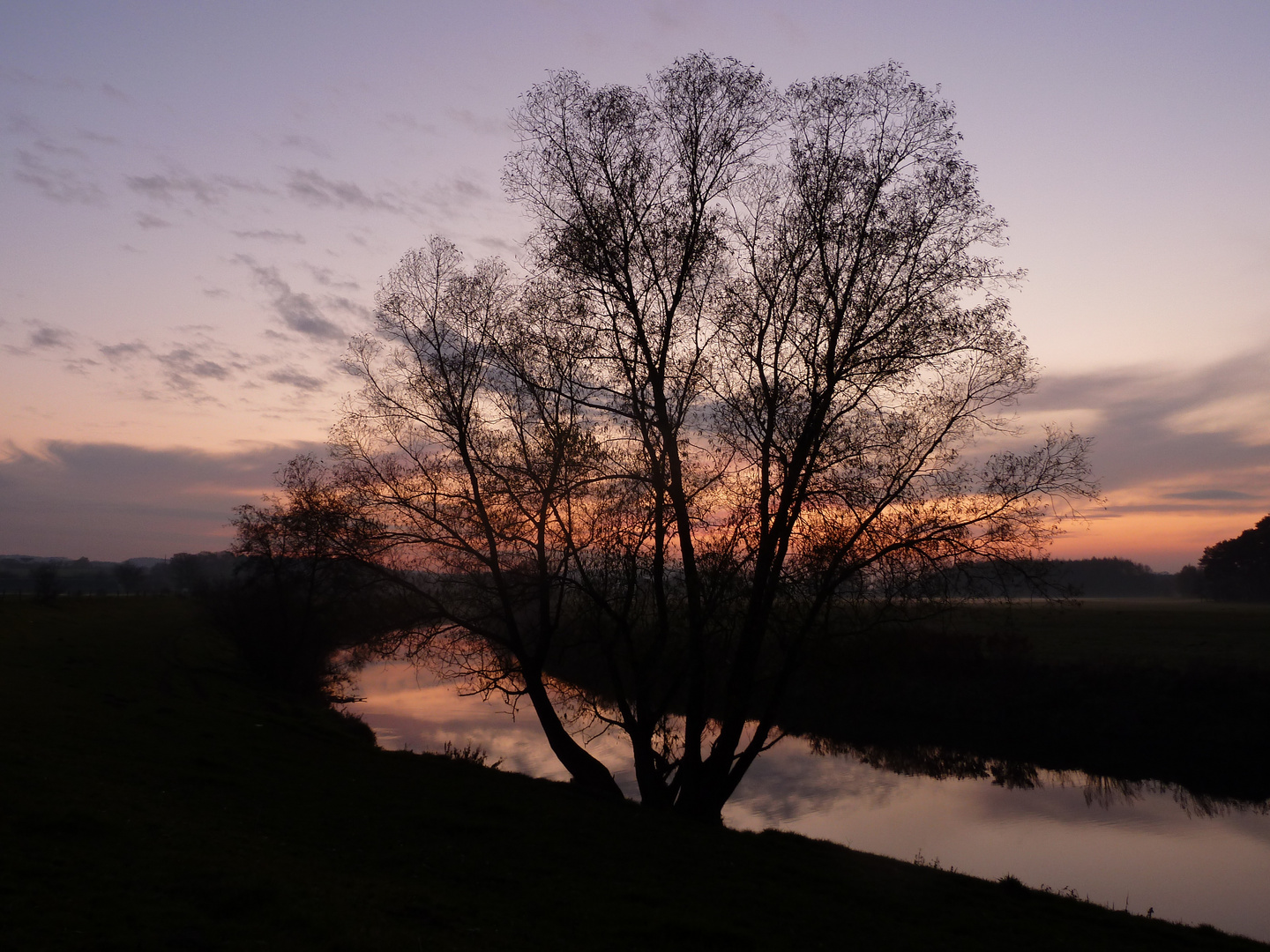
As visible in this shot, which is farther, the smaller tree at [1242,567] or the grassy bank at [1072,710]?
the smaller tree at [1242,567]

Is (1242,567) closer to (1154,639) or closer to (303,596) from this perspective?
(1154,639)

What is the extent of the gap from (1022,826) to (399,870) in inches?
785

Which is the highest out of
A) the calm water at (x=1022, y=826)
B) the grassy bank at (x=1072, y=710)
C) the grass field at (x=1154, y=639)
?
the grass field at (x=1154, y=639)

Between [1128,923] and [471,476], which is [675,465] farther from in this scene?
[1128,923]

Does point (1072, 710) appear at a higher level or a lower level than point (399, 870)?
lower

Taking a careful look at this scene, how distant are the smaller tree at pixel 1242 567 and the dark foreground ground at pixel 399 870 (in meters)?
123

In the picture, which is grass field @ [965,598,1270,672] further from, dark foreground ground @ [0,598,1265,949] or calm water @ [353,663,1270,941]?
dark foreground ground @ [0,598,1265,949]

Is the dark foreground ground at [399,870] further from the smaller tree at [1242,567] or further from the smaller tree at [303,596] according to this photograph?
the smaller tree at [1242,567]

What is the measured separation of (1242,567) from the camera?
116 metres

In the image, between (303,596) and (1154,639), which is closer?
(303,596)

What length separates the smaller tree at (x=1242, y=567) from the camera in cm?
11219

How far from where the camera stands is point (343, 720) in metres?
34.7

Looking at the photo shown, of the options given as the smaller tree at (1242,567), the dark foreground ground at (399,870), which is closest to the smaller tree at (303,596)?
the dark foreground ground at (399,870)

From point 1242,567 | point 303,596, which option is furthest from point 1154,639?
point 1242,567
